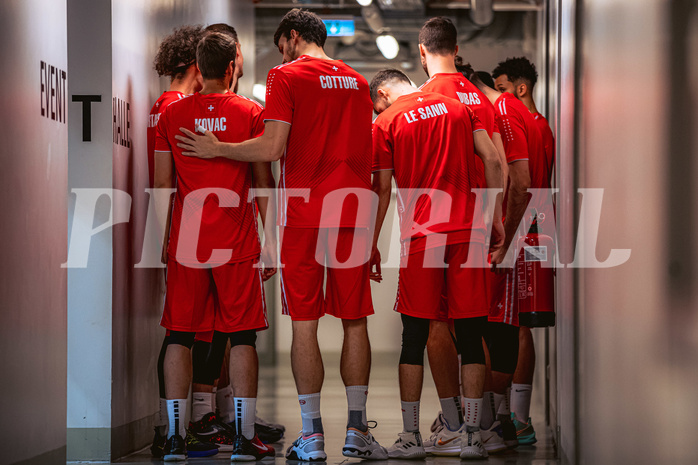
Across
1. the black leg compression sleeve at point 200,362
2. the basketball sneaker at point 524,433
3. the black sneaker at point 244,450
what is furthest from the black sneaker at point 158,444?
the basketball sneaker at point 524,433

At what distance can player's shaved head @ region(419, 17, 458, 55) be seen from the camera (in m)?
3.68

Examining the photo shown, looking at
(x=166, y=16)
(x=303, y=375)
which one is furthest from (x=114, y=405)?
(x=166, y=16)

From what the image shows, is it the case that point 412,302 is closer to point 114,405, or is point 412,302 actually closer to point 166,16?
point 114,405

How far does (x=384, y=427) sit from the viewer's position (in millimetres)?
4055

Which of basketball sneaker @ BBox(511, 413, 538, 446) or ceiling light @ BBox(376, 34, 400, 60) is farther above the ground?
ceiling light @ BBox(376, 34, 400, 60)

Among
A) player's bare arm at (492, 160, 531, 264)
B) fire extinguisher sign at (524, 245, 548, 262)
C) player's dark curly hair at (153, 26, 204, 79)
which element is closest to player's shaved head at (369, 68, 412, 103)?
player's bare arm at (492, 160, 531, 264)

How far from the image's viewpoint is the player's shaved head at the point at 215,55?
3.38 m

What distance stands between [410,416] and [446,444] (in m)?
0.22

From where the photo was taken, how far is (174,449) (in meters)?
3.22

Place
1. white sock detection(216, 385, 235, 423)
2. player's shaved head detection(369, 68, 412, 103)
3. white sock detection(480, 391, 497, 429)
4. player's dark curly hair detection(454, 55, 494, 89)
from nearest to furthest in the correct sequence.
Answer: white sock detection(480, 391, 497, 429) < player's shaved head detection(369, 68, 412, 103) < white sock detection(216, 385, 235, 423) < player's dark curly hair detection(454, 55, 494, 89)

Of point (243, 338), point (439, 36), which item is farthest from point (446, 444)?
point (439, 36)

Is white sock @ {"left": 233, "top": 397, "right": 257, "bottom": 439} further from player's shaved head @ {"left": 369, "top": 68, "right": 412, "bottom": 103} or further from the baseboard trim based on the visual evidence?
player's shaved head @ {"left": 369, "top": 68, "right": 412, "bottom": 103}

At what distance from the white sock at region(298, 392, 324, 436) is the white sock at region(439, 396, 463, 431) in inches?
22.2

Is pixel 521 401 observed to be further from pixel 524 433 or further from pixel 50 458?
pixel 50 458
